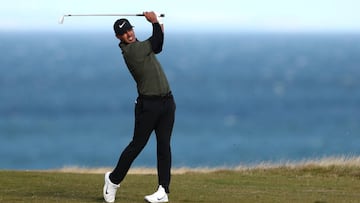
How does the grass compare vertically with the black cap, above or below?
below

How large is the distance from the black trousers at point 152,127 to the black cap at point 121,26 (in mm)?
905

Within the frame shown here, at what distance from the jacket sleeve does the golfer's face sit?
0.25 meters

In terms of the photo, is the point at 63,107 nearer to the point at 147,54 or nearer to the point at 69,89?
the point at 69,89

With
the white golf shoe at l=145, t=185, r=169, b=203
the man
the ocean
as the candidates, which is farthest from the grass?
the ocean

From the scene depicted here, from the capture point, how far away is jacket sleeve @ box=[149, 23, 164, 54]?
13938mm

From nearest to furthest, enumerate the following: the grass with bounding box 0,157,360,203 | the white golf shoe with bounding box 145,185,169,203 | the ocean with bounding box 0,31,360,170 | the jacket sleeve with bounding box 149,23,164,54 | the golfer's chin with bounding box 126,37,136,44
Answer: the jacket sleeve with bounding box 149,23,164,54 → the golfer's chin with bounding box 126,37,136,44 → the white golf shoe with bounding box 145,185,169,203 → the grass with bounding box 0,157,360,203 → the ocean with bounding box 0,31,360,170

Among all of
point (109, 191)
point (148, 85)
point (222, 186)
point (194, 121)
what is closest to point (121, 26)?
point (148, 85)

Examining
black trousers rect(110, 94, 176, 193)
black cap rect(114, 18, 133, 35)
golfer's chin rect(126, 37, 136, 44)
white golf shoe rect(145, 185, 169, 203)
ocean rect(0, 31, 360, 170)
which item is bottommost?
ocean rect(0, 31, 360, 170)

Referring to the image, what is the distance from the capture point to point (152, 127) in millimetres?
14219

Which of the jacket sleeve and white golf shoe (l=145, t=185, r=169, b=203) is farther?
white golf shoe (l=145, t=185, r=169, b=203)

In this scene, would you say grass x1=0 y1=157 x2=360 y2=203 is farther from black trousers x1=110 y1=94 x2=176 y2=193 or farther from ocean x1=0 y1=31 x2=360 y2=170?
ocean x1=0 y1=31 x2=360 y2=170

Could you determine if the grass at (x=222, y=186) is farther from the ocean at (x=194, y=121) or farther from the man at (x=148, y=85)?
the ocean at (x=194, y=121)

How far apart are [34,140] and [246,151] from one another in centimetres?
2183

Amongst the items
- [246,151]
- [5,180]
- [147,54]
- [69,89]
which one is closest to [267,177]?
[5,180]
